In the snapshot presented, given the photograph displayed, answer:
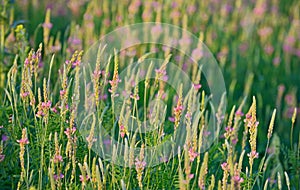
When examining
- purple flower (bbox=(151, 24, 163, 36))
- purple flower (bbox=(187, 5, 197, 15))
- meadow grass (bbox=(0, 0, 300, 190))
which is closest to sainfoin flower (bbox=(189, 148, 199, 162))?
meadow grass (bbox=(0, 0, 300, 190))

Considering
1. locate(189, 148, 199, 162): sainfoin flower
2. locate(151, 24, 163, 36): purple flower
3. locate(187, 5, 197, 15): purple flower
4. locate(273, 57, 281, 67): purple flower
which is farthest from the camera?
locate(187, 5, 197, 15): purple flower

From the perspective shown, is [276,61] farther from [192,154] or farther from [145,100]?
[192,154]

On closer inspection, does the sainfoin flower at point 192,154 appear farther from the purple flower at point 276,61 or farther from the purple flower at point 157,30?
the purple flower at point 276,61

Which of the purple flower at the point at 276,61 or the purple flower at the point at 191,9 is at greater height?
the purple flower at the point at 191,9

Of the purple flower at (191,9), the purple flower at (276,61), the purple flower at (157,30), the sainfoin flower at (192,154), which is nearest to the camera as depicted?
the sainfoin flower at (192,154)

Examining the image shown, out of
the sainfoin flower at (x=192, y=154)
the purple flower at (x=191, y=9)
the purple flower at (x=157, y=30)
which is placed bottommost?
the sainfoin flower at (x=192, y=154)

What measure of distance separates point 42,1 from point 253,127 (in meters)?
3.30

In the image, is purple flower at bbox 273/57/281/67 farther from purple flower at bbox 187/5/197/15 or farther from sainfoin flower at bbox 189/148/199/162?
sainfoin flower at bbox 189/148/199/162

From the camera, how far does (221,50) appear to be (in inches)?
179

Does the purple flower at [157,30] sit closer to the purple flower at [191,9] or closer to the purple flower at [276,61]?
the purple flower at [191,9]

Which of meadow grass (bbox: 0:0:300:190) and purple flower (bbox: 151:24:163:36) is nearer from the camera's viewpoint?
meadow grass (bbox: 0:0:300:190)

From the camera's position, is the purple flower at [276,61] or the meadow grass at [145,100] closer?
the meadow grass at [145,100]

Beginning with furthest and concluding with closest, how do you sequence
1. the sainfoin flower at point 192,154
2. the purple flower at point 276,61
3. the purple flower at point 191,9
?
the purple flower at point 191,9 → the purple flower at point 276,61 → the sainfoin flower at point 192,154

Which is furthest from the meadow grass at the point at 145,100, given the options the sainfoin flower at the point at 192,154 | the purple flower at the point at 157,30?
the purple flower at the point at 157,30
